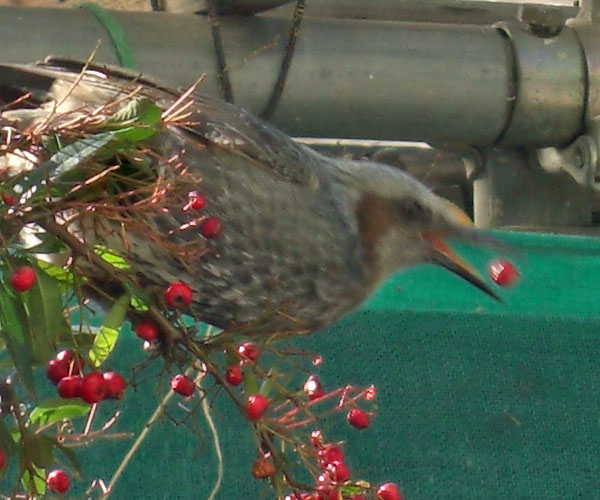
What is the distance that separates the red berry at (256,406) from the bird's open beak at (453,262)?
0.36 m

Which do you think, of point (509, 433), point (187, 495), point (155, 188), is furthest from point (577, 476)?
point (155, 188)

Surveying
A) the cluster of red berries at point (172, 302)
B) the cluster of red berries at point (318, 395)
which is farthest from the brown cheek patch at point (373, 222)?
the cluster of red berries at point (172, 302)

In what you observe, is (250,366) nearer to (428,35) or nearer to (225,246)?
(225,246)

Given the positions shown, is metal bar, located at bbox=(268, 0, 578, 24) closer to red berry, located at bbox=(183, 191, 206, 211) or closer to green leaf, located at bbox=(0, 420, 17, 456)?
red berry, located at bbox=(183, 191, 206, 211)

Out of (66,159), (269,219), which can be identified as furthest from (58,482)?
(269,219)

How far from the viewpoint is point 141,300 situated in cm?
73

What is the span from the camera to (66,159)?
2.10 feet

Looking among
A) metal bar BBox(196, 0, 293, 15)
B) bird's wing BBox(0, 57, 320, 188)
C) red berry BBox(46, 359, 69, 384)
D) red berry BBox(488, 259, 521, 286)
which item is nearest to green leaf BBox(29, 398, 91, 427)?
red berry BBox(46, 359, 69, 384)

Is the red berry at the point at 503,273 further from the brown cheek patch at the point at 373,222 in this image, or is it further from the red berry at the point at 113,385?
the red berry at the point at 113,385

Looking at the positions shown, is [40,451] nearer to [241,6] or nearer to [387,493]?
[387,493]

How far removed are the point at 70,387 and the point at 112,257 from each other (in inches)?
4.6

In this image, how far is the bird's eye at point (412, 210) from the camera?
3.46 ft

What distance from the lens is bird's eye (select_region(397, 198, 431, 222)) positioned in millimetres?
1056

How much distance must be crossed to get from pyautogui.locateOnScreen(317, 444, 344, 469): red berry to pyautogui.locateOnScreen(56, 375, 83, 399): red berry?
0.14 metres
